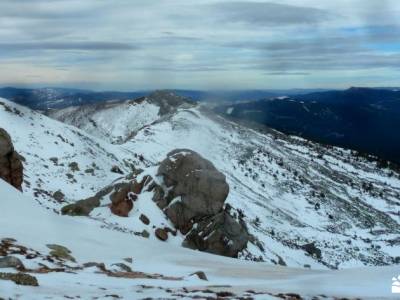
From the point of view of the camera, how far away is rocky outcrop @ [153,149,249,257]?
40203 millimetres

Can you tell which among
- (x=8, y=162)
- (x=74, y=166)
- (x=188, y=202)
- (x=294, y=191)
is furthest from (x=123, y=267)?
(x=294, y=191)

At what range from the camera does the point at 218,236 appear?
40281 mm

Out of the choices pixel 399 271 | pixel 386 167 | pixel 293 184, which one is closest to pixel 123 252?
pixel 399 271

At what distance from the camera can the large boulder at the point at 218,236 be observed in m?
39.8

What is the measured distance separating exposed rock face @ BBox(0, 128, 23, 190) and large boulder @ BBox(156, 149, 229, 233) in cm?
1145

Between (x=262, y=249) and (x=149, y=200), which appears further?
(x=262, y=249)

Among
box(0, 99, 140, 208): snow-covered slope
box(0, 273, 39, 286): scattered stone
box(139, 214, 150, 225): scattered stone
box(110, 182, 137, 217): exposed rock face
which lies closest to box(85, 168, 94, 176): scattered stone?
box(0, 99, 140, 208): snow-covered slope

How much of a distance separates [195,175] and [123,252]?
1993 centimetres

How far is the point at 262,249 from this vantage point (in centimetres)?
4703

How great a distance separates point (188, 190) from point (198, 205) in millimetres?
1455

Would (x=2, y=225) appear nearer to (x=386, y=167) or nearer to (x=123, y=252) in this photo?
(x=123, y=252)

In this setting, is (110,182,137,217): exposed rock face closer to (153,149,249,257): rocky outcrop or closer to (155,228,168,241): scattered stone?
(153,149,249,257): rocky outcrop

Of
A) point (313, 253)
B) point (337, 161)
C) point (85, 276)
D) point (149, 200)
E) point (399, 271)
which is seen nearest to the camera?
point (85, 276)

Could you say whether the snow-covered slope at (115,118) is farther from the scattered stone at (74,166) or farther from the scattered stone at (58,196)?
the scattered stone at (58,196)
